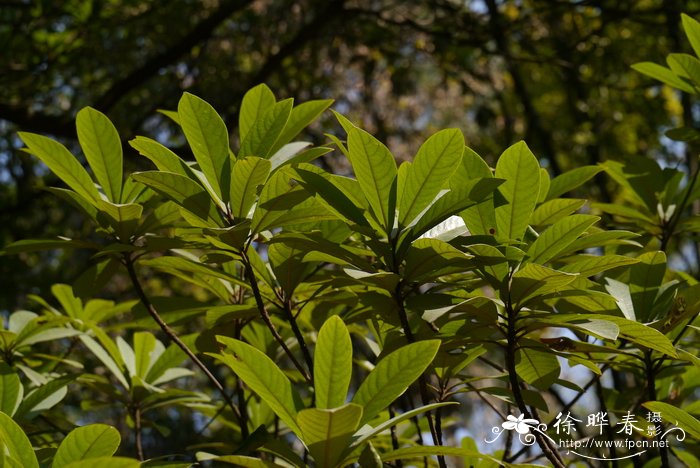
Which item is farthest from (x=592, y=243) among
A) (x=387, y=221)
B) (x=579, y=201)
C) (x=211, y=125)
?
(x=211, y=125)

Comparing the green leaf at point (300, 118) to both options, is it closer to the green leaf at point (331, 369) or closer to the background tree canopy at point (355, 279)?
the background tree canopy at point (355, 279)

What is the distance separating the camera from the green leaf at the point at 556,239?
3.78ft

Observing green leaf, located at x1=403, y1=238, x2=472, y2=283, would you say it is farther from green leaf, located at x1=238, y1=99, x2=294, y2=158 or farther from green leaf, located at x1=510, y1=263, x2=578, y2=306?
green leaf, located at x1=238, y1=99, x2=294, y2=158

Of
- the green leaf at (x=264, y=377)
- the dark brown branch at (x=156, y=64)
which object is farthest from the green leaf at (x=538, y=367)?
the dark brown branch at (x=156, y=64)

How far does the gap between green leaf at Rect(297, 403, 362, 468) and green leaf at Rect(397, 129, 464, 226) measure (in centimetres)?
36

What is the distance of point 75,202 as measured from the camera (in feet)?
4.33

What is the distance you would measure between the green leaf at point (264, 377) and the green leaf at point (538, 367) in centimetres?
46

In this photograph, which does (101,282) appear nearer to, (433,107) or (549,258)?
(549,258)

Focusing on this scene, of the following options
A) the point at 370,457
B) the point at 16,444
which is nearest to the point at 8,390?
the point at 16,444

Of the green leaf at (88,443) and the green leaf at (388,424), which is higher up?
the green leaf at (88,443)

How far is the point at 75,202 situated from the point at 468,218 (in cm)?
64

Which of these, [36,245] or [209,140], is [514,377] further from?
[36,245]

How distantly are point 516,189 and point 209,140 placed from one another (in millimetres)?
457
